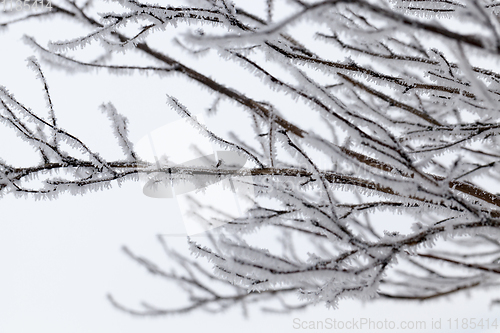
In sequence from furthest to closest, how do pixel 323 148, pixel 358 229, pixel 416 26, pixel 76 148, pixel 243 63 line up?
pixel 358 229 < pixel 76 148 < pixel 243 63 < pixel 323 148 < pixel 416 26

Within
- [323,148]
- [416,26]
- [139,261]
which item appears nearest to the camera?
[416,26]

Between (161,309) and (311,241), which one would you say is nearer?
(161,309)

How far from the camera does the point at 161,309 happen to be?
2568 mm

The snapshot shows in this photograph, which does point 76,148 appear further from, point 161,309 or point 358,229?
point 358,229

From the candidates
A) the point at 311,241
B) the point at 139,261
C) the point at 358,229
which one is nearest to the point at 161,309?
the point at 139,261

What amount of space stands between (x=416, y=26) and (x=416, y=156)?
0.82 meters

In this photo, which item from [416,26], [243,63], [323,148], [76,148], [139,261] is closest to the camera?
[416,26]

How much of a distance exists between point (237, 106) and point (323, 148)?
0.58m

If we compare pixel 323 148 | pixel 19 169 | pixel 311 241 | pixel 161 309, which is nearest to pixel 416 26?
pixel 323 148

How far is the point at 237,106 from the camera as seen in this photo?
1.42 meters

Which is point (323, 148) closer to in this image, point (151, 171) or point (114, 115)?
point (151, 171)

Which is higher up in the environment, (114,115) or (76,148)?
(114,115)

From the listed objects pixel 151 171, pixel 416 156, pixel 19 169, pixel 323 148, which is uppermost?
pixel 19 169

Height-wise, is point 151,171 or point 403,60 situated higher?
point 403,60
